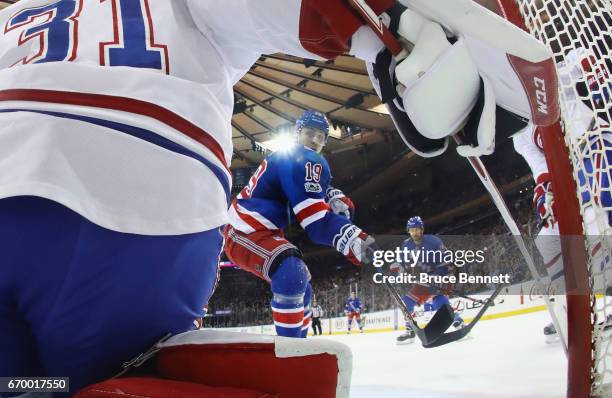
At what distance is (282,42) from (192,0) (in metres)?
0.11

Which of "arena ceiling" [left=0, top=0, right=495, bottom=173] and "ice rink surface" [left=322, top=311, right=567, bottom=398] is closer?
"ice rink surface" [left=322, top=311, right=567, bottom=398]

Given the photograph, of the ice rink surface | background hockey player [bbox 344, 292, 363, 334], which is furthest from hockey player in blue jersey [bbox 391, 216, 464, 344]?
background hockey player [bbox 344, 292, 363, 334]

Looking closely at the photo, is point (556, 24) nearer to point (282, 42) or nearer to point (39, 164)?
point (282, 42)

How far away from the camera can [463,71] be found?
446 millimetres

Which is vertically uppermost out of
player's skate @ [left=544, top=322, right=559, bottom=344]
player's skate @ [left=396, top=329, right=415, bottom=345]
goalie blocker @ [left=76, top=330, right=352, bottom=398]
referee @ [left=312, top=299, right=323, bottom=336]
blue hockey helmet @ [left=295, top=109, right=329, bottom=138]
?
blue hockey helmet @ [left=295, top=109, right=329, bottom=138]

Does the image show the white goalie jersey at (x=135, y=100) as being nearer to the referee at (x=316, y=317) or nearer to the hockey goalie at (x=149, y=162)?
the hockey goalie at (x=149, y=162)

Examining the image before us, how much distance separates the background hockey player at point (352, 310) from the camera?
15.5ft

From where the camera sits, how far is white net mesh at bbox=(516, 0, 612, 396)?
0.64 m

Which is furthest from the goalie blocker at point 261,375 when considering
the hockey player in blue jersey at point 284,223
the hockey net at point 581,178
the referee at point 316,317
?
the referee at point 316,317

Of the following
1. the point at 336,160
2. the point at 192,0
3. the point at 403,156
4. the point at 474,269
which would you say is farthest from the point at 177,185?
the point at 336,160

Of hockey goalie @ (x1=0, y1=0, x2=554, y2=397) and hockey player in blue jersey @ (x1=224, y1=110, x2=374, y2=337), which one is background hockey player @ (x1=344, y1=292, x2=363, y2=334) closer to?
hockey player in blue jersey @ (x1=224, y1=110, x2=374, y2=337)

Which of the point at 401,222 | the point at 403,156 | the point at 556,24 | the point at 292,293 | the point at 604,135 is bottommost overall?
the point at 292,293

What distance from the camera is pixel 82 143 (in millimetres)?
419

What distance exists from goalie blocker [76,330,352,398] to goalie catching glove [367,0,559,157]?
237 millimetres
